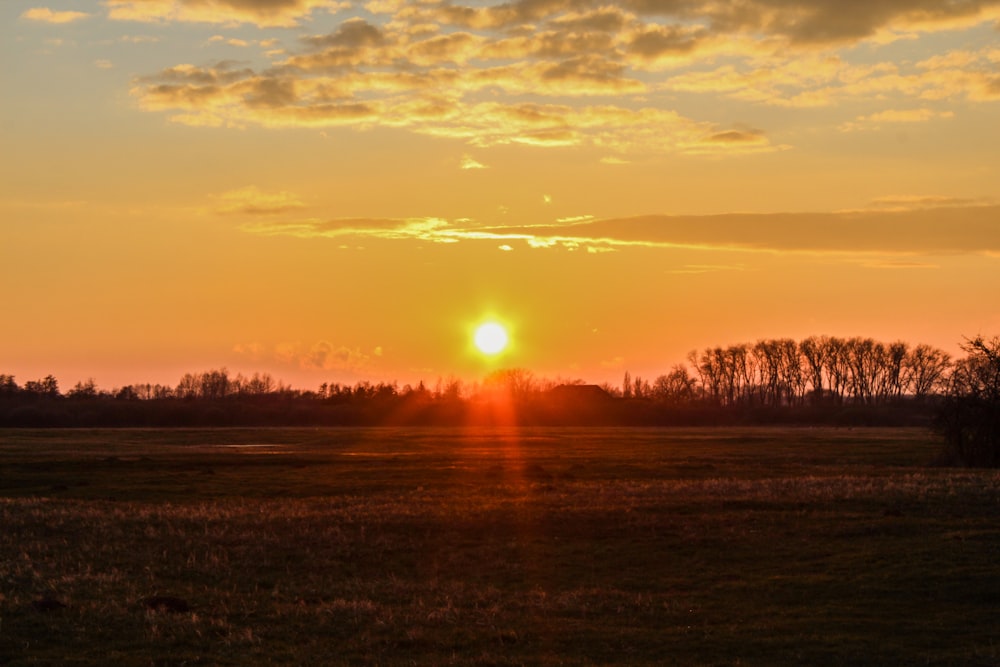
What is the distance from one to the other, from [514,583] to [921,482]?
25.1m

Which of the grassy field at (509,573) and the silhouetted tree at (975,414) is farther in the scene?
the silhouetted tree at (975,414)

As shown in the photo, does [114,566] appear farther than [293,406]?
No

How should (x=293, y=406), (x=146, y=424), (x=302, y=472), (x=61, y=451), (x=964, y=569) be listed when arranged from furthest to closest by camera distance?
1. (x=293, y=406)
2. (x=146, y=424)
3. (x=61, y=451)
4. (x=302, y=472)
5. (x=964, y=569)

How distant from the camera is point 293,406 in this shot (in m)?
199

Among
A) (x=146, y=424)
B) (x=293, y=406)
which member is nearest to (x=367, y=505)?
(x=146, y=424)

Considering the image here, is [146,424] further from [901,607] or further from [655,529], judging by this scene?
[901,607]

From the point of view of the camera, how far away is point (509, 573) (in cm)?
2838

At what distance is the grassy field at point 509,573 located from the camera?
19.2 meters

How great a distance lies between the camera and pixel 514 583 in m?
27.1

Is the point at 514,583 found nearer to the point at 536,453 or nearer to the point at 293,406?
the point at 536,453

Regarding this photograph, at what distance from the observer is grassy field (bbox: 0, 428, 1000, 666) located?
19188 mm

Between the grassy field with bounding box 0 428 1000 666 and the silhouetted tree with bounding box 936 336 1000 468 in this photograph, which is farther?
the silhouetted tree with bounding box 936 336 1000 468

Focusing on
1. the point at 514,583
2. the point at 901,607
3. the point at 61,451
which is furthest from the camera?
the point at 61,451

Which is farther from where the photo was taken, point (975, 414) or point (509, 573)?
point (975, 414)
